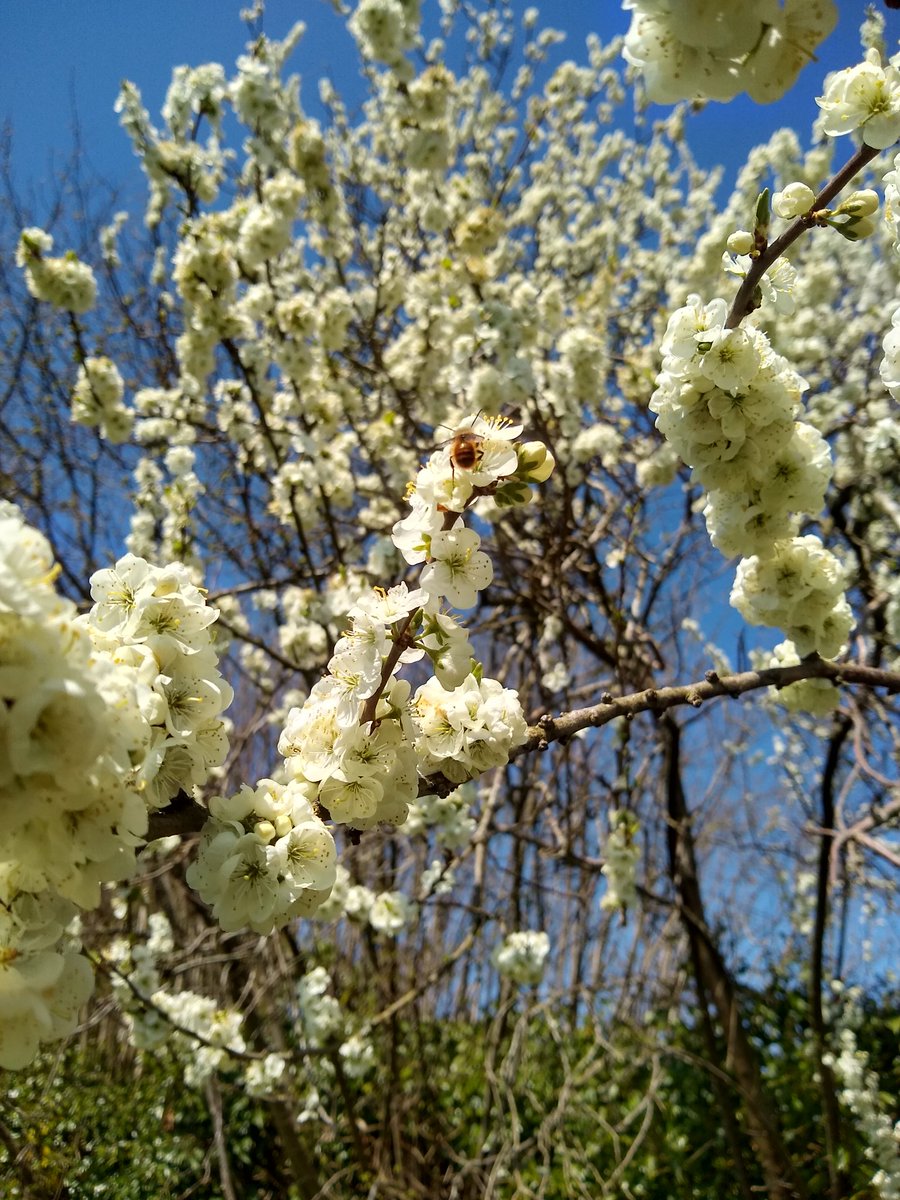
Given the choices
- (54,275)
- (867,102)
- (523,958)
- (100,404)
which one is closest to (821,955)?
(523,958)

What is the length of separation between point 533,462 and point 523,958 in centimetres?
321

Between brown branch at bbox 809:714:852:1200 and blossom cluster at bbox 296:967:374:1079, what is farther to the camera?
blossom cluster at bbox 296:967:374:1079

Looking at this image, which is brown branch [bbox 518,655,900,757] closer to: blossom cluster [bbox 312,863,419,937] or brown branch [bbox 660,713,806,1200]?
brown branch [bbox 660,713,806,1200]

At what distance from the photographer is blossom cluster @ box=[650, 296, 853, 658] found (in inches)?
58.7

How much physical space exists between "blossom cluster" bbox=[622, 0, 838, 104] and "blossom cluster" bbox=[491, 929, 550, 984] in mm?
3545

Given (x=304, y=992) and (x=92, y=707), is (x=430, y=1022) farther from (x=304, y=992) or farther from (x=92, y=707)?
(x=92, y=707)

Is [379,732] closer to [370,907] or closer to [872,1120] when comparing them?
[370,907]

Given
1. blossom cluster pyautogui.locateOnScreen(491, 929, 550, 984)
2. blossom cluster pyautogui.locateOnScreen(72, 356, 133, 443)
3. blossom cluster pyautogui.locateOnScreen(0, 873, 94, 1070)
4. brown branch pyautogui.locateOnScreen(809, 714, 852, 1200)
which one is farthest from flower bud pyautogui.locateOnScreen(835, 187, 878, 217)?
blossom cluster pyautogui.locateOnScreen(72, 356, 133, 443)

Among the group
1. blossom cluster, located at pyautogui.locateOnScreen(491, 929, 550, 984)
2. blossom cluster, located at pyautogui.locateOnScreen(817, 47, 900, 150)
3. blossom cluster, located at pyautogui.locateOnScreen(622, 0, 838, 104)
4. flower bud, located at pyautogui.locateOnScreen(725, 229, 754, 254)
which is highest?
blossom cluster, located at pyautogui.locateOnScreen(817, 47, 900, 150)

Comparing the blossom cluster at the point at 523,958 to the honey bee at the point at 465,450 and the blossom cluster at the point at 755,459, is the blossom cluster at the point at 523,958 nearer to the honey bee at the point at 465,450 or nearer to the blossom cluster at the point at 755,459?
the blossom cluster at the point at 755,459

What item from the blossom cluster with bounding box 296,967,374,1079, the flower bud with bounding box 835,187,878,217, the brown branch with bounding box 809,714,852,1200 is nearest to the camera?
the flower bud with bounding box 835,187,878,217

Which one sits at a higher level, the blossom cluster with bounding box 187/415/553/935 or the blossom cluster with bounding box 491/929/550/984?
the blossom cluster with bounding box 491/929/550/984

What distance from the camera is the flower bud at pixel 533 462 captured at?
1.10 metres

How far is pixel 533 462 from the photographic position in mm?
1108
